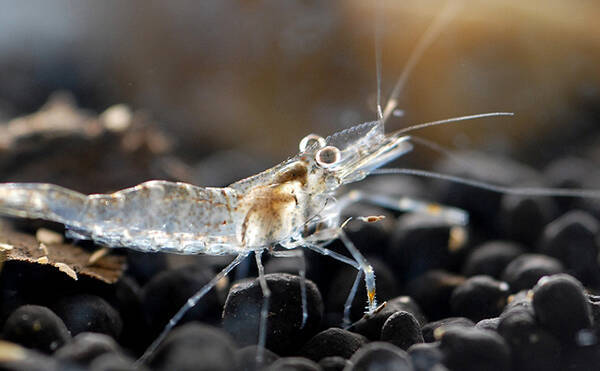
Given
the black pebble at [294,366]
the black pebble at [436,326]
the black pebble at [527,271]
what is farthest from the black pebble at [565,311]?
the black pebble at [294,366]

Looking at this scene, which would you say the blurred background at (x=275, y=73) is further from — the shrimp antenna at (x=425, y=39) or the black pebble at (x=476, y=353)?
the black pebble at (x=476, y=353)

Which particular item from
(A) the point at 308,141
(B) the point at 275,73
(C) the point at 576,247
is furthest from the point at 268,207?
(B) the point at 275,73

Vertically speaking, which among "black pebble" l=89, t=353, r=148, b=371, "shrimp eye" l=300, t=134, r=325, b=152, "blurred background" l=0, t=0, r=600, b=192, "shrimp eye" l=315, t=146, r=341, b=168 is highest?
"blurred background" l=0, t=0, r=600, b=192

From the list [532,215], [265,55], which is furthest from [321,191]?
[265,55]

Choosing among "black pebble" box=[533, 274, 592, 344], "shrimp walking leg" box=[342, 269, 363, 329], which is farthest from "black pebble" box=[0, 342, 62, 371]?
"black pebble" box=[533, 274, 592, 344]

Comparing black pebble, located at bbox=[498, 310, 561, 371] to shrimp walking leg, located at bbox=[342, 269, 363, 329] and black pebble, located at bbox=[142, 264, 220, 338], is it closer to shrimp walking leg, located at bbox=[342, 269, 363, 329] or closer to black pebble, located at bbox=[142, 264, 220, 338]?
shrimp walking leg, located at bbox=[342, 269, 363, 329]

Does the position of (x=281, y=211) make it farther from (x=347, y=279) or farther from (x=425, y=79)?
(x=425, y=79)
